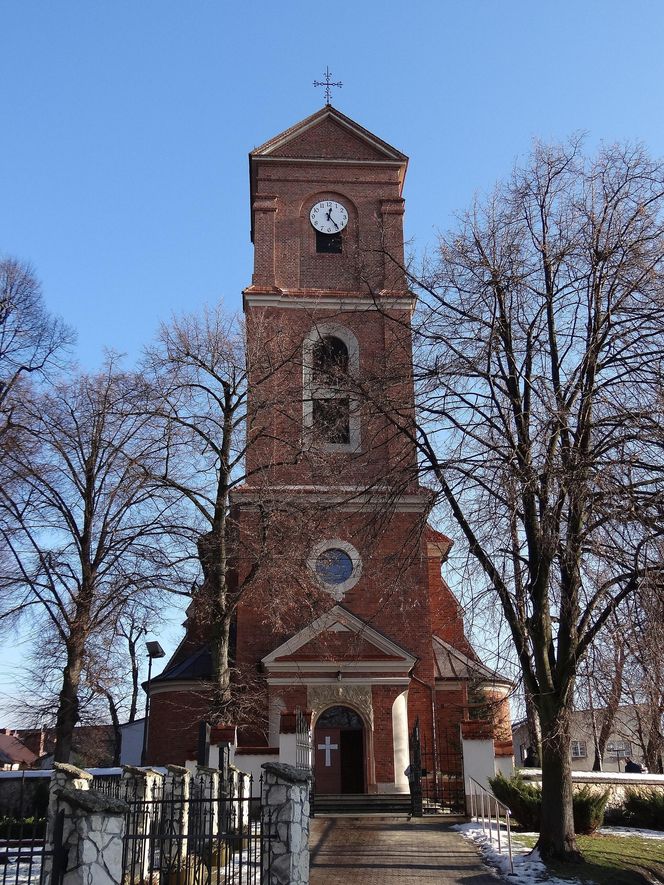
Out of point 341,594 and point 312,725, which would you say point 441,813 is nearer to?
point 312,725

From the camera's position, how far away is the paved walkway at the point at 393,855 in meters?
11.3

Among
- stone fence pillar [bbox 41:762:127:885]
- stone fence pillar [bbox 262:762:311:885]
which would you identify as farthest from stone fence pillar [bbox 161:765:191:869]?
stone fence pillar [bbox 41:762:127:885]

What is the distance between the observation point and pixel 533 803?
14930mm

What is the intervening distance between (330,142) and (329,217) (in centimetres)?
278

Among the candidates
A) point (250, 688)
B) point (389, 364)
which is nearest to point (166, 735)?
point (250, 688)

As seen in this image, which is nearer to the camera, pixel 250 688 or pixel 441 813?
pixel 441 813

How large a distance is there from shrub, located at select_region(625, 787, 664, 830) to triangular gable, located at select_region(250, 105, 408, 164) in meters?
20.0

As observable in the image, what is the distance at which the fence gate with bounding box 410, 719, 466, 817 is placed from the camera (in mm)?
18172

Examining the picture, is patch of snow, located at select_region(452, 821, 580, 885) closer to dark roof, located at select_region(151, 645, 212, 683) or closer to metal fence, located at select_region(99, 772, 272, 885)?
metal fence, located at select_region(99, 772, 272, 885)

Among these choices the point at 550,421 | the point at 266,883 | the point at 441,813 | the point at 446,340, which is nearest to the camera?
the point at 266,883

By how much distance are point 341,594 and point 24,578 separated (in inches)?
332

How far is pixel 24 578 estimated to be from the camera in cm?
1894

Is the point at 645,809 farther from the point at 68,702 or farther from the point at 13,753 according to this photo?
the point at 13,753

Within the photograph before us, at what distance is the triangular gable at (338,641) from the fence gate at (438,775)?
1775 mm
